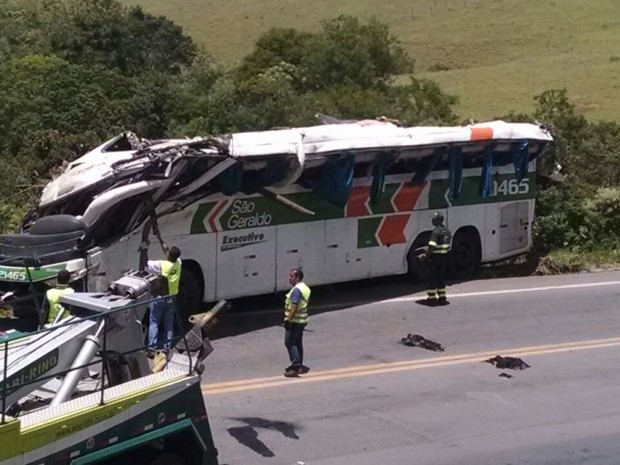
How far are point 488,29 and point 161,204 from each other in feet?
208

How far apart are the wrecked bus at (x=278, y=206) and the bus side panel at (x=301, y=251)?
0.02 m

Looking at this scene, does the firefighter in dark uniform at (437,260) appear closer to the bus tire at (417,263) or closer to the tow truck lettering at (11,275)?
the bus tire at (417,263)

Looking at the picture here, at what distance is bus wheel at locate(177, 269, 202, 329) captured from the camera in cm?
1566

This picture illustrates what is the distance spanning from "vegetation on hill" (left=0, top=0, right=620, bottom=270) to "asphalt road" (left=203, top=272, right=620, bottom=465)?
196 inches

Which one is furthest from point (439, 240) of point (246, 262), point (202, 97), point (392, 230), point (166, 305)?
point (202, 97)

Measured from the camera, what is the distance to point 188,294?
1579 centimetres

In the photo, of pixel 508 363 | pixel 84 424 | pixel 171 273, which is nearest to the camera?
pixel 84 424

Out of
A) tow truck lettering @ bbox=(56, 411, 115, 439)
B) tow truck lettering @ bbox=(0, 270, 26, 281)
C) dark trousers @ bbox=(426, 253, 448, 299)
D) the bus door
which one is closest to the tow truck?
tow truck lettering @ bbox=(56, 411, 115, 439)

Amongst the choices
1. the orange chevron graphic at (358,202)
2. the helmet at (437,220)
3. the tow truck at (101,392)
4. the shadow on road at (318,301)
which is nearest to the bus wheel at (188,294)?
the shadow on road at (318,301)

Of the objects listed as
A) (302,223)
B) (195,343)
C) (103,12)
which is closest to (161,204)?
(302,223)

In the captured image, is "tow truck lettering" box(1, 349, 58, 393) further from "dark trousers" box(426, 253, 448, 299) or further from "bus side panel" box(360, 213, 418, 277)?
"bus side panel" box(360, 213, 418, 277)

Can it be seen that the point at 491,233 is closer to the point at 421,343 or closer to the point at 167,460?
the point at 421,343

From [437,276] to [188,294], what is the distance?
4.39m

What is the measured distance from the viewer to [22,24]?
55.8m
